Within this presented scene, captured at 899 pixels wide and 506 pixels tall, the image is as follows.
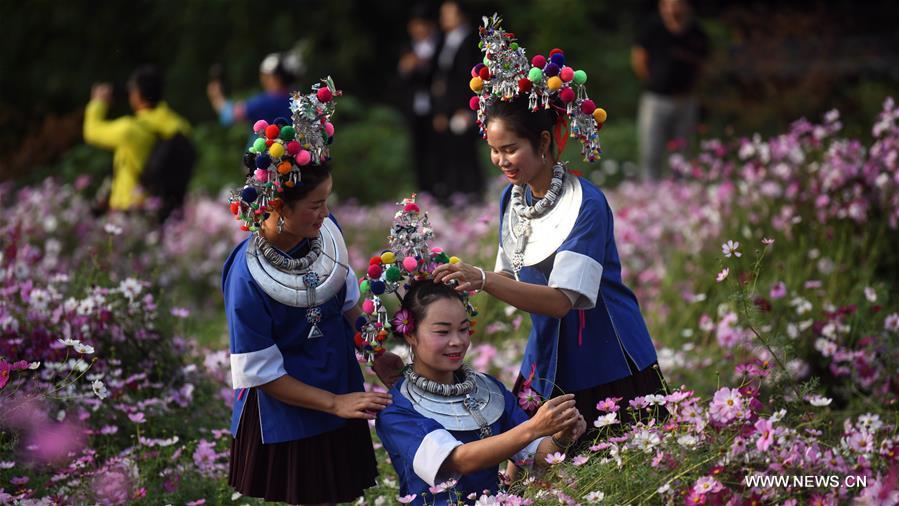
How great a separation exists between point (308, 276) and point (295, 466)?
1.92 ft

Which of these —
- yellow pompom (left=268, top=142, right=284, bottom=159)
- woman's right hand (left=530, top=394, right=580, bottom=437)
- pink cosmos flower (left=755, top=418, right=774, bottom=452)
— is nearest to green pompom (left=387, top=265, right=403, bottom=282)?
yellow pompom (left=268, top=142, right=284, bottom=159)

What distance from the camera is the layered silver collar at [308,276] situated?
333cm

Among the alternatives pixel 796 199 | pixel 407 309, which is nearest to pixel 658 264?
pixel 796 199

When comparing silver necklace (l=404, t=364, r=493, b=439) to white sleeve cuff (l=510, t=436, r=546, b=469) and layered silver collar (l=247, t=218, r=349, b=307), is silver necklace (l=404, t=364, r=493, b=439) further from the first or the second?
layered silver collar (l=247, t=218, r=349, b=307)

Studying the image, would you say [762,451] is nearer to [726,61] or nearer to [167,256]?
[167,256]

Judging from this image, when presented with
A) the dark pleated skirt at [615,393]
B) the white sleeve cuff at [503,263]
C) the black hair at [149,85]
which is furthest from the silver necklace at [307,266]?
the black hair at [149,85]

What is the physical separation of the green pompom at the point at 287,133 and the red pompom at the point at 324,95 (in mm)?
128

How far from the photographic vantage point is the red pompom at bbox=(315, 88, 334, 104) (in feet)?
10.9

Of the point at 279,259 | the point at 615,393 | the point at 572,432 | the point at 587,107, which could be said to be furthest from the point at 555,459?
the point at 587,107

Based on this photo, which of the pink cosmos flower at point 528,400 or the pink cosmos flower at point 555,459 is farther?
the pink cosmos flower at point 528,400

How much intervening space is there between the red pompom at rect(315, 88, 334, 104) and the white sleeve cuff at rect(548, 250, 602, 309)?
850 mm

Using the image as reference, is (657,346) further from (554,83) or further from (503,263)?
(554,83)

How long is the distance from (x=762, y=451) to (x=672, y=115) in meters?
6.65

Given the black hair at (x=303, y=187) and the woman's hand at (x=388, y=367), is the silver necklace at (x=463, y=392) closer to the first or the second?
the woman's hand at (x=388, y=367)
